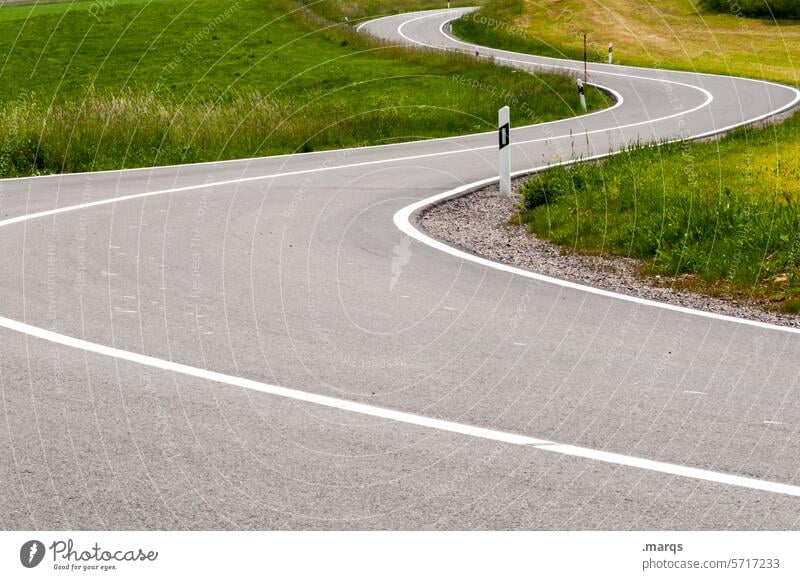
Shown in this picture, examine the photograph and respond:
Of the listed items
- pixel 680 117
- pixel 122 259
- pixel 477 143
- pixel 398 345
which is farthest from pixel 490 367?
pixel 680 117

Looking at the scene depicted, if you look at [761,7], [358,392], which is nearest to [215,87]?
[761,7]

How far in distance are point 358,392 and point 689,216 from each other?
5.96 meters

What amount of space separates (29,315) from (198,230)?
3.80 m

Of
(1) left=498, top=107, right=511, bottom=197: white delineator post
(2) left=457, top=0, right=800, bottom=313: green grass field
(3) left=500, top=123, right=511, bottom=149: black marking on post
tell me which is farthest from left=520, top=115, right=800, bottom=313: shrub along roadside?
(3) left=500, top=123, right=511, bottom=149: black marking on post

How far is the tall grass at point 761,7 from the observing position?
54688mm

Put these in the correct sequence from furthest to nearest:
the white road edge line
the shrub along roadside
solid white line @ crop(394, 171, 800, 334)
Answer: the shrub along roadside < solid white line @ crop(394, 171, 800, 334) < the white road edge line

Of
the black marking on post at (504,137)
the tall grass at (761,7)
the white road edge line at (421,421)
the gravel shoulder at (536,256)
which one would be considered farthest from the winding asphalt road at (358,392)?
the tall grass at (761,7)

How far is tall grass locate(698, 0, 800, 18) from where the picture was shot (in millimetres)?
54688

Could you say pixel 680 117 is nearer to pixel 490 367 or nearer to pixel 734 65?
pixel 734 65

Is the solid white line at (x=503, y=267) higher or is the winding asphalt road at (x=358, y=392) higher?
the winding asphalt road at (x=358, y=392)

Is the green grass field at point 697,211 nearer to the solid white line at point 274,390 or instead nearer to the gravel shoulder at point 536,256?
the gravel shoulder at point 536,256

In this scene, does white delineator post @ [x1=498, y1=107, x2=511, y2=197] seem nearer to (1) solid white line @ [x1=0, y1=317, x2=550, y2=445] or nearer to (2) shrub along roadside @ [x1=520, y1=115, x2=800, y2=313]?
(2) shrub along roadside @ [x1=520, y1=115, x2=800, y2=313]

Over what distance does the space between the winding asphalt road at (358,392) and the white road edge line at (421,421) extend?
2 cm

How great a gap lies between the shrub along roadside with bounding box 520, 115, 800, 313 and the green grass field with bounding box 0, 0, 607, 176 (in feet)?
28.3
